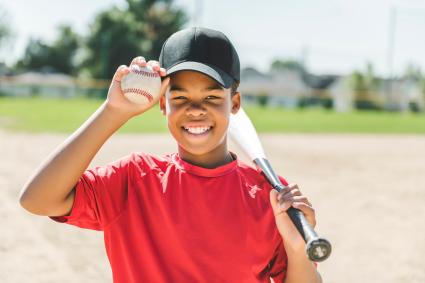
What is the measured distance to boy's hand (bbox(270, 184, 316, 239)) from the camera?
1.49 meters

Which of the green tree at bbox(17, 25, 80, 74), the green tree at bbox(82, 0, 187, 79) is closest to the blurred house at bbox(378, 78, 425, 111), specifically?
the green tree at bbox(82, 0, 187, 79)

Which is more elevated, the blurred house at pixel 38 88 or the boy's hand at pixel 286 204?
the boy's hand at pixel 286 204

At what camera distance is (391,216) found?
15.1 ft

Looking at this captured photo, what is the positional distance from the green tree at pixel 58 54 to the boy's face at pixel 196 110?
191ft

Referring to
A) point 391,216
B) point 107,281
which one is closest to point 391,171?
point 391,216

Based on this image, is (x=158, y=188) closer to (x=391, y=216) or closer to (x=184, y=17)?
(x=391, y=216)

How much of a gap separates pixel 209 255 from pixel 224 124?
0.41 metres

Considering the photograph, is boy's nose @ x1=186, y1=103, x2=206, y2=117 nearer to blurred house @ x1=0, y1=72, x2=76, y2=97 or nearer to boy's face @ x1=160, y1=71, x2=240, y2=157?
boy's face @ x1=160, y1=71, x2=240, y2=157

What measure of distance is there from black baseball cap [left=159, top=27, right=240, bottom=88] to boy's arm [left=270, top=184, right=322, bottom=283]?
1.25 ft

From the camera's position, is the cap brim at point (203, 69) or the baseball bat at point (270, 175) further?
the cap brim at point (203, 69)

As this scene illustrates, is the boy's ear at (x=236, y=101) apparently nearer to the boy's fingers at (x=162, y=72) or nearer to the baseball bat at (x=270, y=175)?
the baseball bat at (x=270, y=175)

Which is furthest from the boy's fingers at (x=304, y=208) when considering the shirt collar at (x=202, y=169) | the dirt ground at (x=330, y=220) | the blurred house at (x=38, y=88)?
the blurred house at (x=38, y=88)

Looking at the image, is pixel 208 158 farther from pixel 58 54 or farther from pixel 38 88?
pixel 58 54

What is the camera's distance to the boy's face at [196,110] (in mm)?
1528
